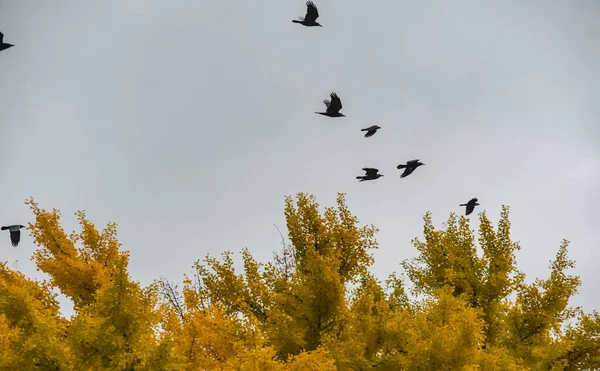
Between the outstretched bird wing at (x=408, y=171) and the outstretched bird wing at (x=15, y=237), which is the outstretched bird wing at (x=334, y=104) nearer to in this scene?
the outstretched bird wing at (x=408, y=171)

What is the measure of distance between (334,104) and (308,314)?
422 centimetres

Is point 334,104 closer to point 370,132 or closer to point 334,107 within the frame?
point 334,107

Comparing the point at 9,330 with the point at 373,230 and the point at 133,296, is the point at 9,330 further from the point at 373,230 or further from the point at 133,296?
the point at 373,230

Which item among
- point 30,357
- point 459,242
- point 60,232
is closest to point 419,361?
point 30,357

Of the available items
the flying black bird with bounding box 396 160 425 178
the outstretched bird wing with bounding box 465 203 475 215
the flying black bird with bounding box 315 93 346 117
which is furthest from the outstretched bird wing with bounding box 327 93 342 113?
the outstretched bird wing with bounding box 465 203 475 215

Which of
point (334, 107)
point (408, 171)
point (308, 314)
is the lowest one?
point (308, 314)

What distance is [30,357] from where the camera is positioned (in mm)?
7211

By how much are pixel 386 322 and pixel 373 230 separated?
305 centimetres

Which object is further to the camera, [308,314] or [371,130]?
[371,130]

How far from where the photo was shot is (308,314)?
35.0ft

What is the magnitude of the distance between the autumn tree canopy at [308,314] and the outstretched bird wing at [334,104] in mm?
1817

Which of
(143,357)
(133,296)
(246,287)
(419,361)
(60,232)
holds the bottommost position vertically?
(419,361)

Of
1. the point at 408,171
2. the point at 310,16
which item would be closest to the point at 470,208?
the point at 408,171

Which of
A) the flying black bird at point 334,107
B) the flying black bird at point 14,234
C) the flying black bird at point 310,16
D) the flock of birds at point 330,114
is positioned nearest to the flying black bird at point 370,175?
the flock of birds at point 330,114
